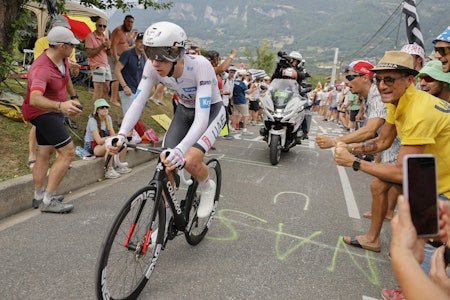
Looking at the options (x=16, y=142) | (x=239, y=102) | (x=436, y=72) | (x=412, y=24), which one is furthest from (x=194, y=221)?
(x=239, y=102)

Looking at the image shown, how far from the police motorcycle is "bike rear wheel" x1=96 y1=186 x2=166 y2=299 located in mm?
4858

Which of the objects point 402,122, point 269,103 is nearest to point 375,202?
point 402,122

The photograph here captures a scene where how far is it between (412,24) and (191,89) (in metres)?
6.44

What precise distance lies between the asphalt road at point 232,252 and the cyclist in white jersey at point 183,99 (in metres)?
0.61

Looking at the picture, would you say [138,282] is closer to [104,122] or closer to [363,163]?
[363,163]

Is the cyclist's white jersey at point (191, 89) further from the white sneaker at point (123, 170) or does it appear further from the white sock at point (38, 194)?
the white sneaker at point (123, 170)

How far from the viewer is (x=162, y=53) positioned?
9.11 feet

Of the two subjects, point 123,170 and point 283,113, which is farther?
point 283,113

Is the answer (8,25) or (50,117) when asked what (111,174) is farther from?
(8,25)

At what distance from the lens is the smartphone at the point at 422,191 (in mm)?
1214

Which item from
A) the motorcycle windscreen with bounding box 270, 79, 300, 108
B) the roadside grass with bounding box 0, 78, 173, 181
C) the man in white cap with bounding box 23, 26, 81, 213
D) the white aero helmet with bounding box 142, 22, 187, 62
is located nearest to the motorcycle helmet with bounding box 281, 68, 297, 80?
the motorcycle windscreen with bounding box 270, 79, 300, 108

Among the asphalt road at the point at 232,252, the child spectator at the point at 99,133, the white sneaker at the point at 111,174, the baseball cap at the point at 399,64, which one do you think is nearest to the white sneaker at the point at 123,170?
the child spectator at the point at 99,133

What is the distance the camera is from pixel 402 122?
2.71 meters

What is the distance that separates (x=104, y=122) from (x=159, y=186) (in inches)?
139
